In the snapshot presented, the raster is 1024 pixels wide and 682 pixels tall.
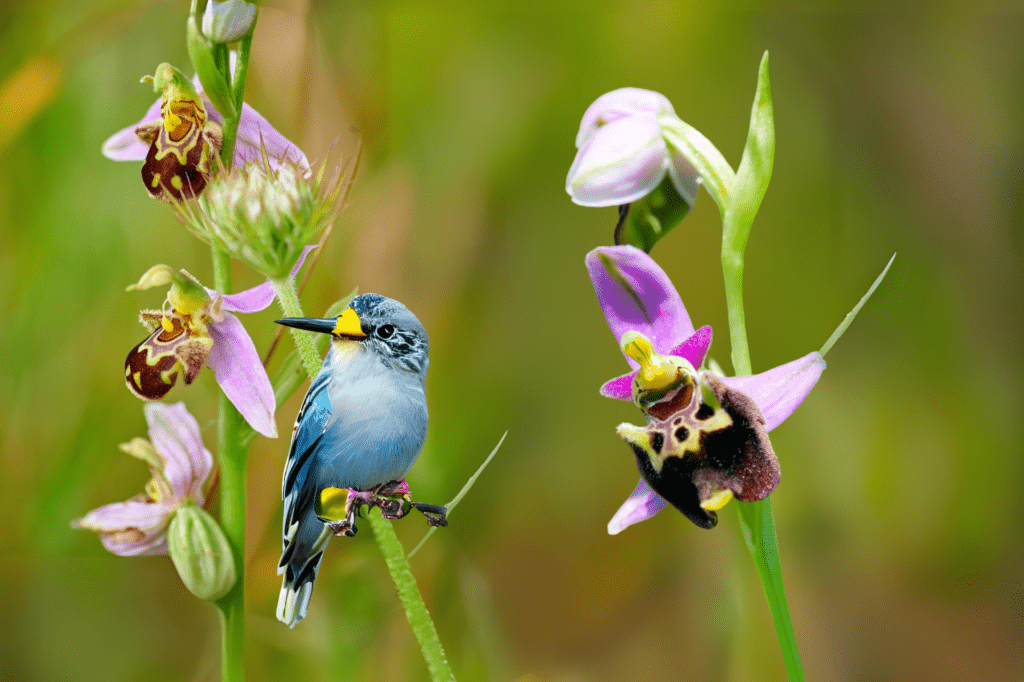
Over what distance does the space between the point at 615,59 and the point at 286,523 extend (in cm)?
85

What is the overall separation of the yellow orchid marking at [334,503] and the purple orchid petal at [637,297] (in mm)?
182

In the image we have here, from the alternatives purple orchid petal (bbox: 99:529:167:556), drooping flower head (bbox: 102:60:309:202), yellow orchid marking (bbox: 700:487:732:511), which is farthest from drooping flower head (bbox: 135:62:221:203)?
yellow orchid marking (bbox: 700:487:732:511)

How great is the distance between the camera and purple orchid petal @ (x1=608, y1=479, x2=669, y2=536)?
19.0 inches

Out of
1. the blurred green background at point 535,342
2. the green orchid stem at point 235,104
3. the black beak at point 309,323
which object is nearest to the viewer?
the black beak at point 309,323

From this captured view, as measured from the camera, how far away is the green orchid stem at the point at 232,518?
1.77ft

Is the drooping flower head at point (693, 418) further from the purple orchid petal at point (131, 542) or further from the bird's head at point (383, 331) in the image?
the purple orchid petal at point (131, 542)

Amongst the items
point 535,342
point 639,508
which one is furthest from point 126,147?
point 535,342

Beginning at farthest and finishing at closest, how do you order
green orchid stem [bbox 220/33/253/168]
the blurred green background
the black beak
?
the blurred green background, green orchid stem [bbox 220/33/253/168], the black beak

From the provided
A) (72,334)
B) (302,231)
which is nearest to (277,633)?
(72,334)

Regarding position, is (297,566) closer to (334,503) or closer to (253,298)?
(334,503)

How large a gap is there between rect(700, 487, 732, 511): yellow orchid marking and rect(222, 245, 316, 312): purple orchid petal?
27 cm

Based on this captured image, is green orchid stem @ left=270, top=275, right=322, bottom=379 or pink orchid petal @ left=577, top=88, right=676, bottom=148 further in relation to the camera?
pink orchid petal @ left=577, top=88, right=676, bottom=148

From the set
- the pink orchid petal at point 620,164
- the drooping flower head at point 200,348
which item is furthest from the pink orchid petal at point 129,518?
the pink orchid petal at point 620,164

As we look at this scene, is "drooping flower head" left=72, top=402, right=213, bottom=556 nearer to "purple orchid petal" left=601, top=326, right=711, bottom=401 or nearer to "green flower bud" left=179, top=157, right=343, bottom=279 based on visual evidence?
"green flower bud" left=179, top=157, right=343, bottom=279
